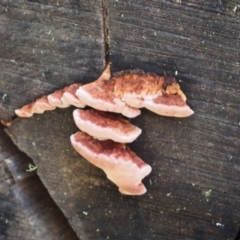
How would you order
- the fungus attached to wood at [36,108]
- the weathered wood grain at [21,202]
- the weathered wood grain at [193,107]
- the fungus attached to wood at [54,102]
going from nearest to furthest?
the weathered wood grain at [193,107]
the fungus attached to wood at [54,102]
the fungus attached to wood at [36,108]
the weathered wood grain at [21,202]

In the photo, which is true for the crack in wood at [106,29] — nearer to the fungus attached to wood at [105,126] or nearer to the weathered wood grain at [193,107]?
the weathered wood grain at [193,107]

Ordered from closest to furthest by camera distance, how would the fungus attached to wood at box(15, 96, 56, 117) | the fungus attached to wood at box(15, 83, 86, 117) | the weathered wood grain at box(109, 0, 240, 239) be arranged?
the weathered wood grain at box(109, 0, 240, 239) → the fungus attached to wood at box(15, 83, 86, 117) → the fungus attached to wood at box(15, 96, 56, 117)

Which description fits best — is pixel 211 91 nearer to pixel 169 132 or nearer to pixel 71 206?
pixel 169 132

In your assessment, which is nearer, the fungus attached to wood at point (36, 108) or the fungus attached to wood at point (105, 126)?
the fungus attached to wood at point (105, 126)

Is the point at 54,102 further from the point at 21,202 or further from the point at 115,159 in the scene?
the point at 21,202

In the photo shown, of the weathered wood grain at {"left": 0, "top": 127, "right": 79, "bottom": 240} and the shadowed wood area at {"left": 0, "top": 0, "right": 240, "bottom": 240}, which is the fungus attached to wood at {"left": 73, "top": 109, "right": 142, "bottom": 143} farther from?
the weathered wood grain at {"left": 0, "top": 127, "right": 79, "bottom": 240}

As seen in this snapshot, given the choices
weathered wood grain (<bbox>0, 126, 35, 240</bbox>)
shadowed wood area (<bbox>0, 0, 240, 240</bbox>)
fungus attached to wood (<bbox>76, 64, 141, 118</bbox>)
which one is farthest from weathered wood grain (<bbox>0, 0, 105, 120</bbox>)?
weathered wood grain (<bbox>0, 126, 35, 240</bbox>)

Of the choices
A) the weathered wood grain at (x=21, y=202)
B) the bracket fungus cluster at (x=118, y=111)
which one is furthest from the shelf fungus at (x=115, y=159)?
the weathered wood grain at (x=21, y=202)
